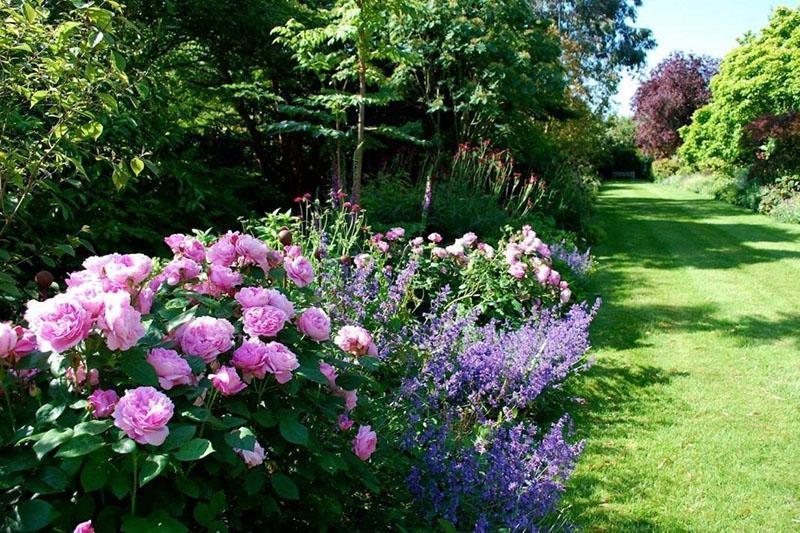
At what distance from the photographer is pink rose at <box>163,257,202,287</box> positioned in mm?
1904

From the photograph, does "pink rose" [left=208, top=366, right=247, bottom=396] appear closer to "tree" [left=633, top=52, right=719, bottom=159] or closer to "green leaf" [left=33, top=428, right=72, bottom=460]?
"green leaf" [left=33, top=428, right=72, bottom=460]

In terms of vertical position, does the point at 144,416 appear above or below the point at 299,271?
below

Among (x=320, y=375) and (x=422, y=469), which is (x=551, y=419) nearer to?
(x=422, y=469)

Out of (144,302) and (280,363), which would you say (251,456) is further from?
(144,302)

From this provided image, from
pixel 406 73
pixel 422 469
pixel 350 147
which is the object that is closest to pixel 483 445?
pixel 422 469

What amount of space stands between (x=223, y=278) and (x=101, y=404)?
22.3 inches

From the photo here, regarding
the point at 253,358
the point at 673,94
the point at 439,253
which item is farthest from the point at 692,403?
the point at 673,94

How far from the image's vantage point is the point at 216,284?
1880 millimetres

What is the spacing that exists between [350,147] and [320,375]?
22.8 feet

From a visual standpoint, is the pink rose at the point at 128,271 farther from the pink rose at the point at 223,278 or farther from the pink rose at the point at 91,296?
the pink rose at the point at 223,278

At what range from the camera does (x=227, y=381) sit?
4.90ft

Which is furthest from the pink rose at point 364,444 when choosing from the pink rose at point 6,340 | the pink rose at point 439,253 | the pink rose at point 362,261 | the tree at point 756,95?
the tree at point 756,95

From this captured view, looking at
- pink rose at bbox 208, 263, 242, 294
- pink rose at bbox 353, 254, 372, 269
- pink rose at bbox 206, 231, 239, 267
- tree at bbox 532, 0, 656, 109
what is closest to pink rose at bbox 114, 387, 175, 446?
pink rose at bbox 208, 263, 242, 294

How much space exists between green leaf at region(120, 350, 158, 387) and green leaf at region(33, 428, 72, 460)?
163 mm
